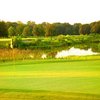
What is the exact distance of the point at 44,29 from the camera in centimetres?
321

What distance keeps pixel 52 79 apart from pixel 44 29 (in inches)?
24.8

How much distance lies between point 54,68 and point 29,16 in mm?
647

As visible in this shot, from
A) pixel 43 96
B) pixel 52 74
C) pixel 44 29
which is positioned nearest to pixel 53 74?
pixel 52 74

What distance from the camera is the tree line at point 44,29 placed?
125 inches

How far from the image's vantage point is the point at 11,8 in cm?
322

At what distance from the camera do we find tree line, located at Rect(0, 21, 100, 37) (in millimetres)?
3172

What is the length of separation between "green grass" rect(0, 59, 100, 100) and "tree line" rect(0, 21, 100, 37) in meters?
0.31

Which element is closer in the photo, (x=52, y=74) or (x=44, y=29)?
(x=52, y=74)

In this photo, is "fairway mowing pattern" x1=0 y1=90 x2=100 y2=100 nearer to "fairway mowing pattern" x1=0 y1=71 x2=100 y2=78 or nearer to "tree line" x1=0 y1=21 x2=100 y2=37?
"fairway mowing pattern" x1=0 y1=71 x2=100 y2=78

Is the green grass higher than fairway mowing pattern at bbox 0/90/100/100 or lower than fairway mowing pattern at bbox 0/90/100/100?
higher

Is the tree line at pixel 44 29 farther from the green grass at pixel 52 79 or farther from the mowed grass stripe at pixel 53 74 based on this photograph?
the mowed grass stripe at pixel 53 74

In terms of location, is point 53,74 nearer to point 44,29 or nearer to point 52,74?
point 52,74

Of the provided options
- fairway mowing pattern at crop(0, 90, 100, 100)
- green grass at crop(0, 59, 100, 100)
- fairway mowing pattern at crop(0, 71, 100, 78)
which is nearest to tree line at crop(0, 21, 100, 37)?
green grass at crop(0, 59, 100, 100)

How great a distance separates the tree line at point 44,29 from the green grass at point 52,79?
1.02 ft
